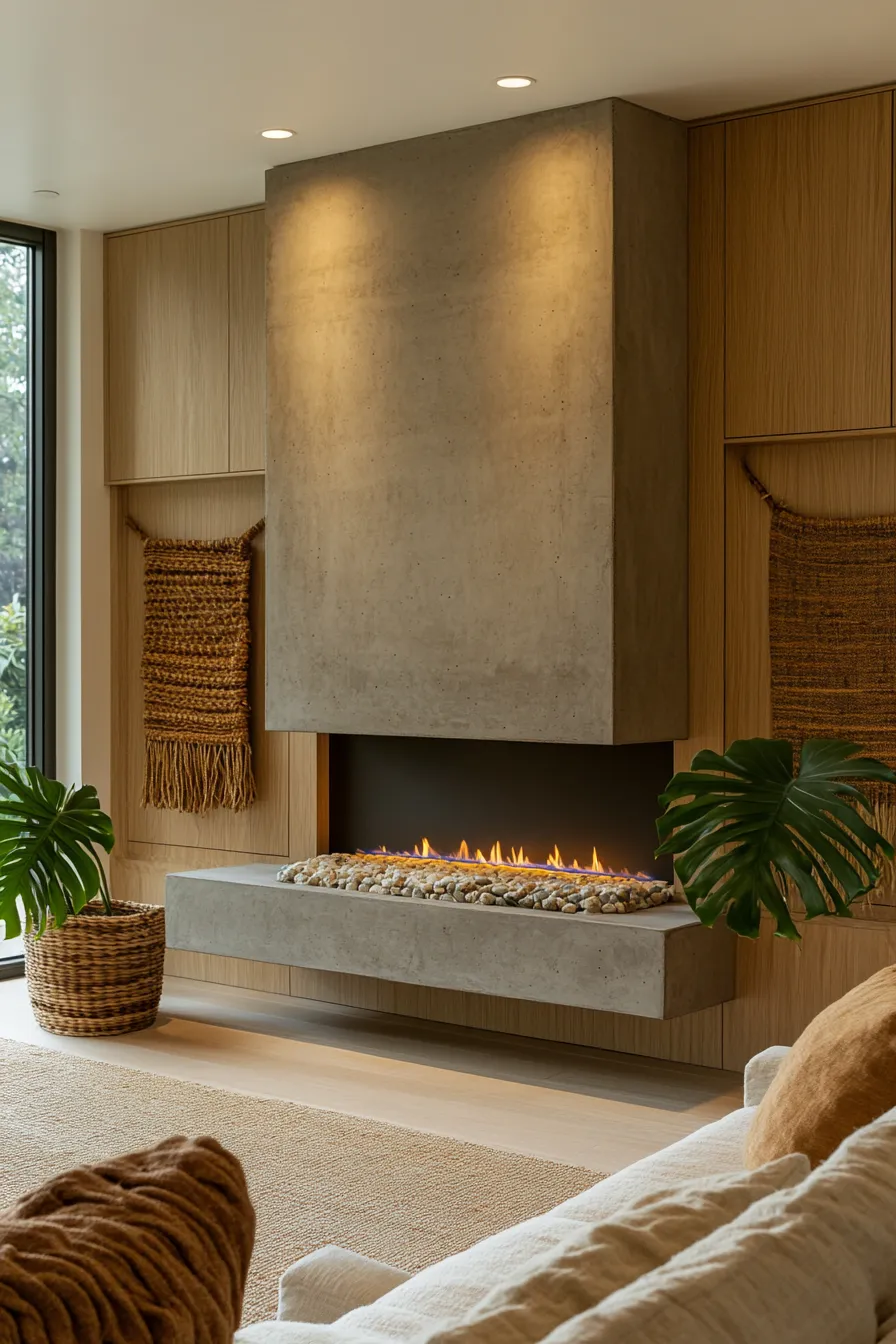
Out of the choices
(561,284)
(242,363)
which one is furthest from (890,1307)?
(242,363)

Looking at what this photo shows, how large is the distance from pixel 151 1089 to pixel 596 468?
2.19 metres

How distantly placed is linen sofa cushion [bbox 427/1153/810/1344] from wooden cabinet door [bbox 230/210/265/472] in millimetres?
4541

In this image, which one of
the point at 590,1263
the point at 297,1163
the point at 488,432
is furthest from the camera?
the point at 488,432

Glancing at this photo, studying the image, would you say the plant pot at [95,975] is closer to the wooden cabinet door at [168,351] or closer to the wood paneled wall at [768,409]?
the wood paneled wall at [768,409]

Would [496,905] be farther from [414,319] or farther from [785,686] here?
[414,319]

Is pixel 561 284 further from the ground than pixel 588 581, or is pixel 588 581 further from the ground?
pixel 561 284

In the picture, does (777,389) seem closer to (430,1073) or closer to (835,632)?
(835,632)

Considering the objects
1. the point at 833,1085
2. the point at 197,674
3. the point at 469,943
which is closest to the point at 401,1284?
the point at 833,1085

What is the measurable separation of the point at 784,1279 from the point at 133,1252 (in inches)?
18.3

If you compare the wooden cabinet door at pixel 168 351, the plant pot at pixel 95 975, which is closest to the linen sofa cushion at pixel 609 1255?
the plant pot at pixel 95 975

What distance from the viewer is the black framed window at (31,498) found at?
20.0ft

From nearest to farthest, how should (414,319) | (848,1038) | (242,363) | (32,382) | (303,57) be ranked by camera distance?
(848,1038) < (303,57) < (414,319) < (242,363) < (32,382)

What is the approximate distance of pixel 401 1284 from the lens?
1.87 m

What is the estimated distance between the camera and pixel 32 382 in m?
6.15
